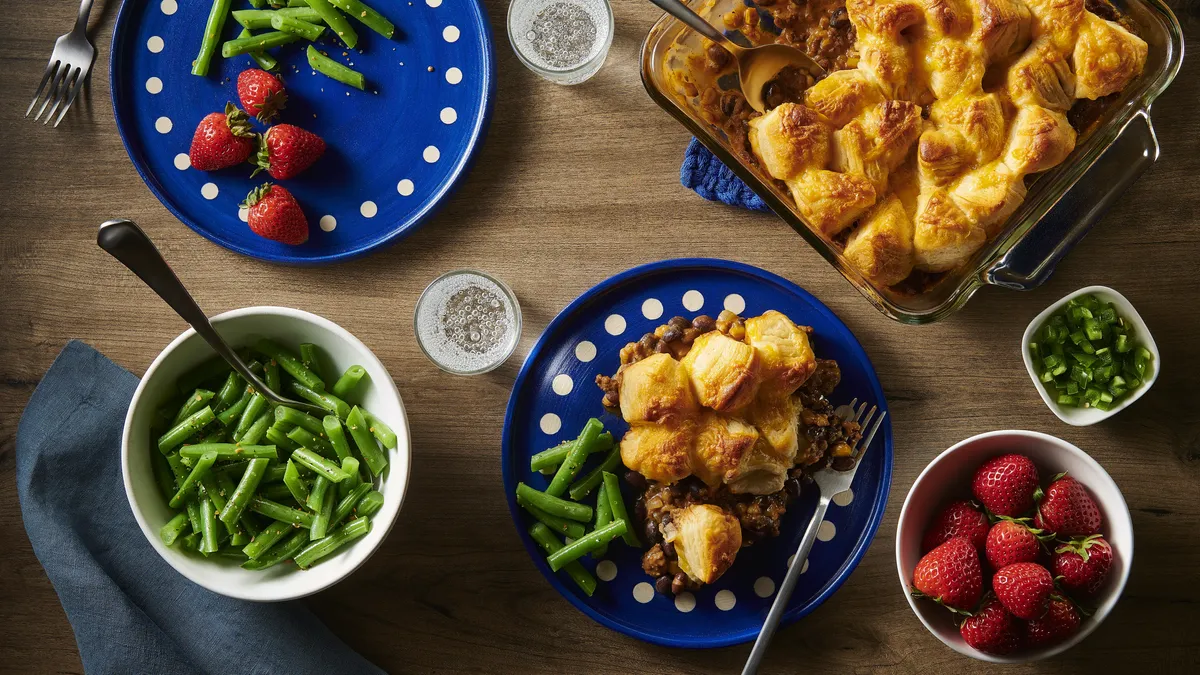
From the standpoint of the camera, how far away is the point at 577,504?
2396 mm

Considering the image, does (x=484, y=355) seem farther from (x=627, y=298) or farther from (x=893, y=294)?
(x=893, y=294)

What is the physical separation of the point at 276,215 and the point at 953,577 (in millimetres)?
2095

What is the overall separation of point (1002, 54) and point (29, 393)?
117 inches

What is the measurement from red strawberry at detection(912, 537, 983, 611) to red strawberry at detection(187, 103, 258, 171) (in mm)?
2253

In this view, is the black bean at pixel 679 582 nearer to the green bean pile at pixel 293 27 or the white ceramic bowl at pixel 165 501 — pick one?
the white ceramic bowl at pixel 165 501

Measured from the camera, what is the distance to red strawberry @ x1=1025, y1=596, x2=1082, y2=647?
2184mm

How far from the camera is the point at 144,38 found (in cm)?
263

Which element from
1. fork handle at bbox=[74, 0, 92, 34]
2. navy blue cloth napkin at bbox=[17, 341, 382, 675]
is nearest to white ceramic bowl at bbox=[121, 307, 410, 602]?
navy blue cloth napkin at bbox=[17, 341, 382, 675]

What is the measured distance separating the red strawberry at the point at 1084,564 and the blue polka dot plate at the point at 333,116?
6.48 feet

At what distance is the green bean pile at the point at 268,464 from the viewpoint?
89.0 inches

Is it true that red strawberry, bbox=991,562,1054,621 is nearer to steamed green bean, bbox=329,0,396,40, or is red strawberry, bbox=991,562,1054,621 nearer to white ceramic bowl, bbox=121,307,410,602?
white ceramic bowl, bbox=121,307,410,602

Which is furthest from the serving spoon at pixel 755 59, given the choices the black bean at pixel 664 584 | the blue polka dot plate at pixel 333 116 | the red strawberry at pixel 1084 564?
the red strawberry at pixel 1084 564

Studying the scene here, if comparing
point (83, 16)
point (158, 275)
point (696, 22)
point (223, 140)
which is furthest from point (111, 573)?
point (696, 22)

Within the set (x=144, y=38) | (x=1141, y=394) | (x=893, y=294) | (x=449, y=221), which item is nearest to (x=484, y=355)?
(x=449, y=221)
